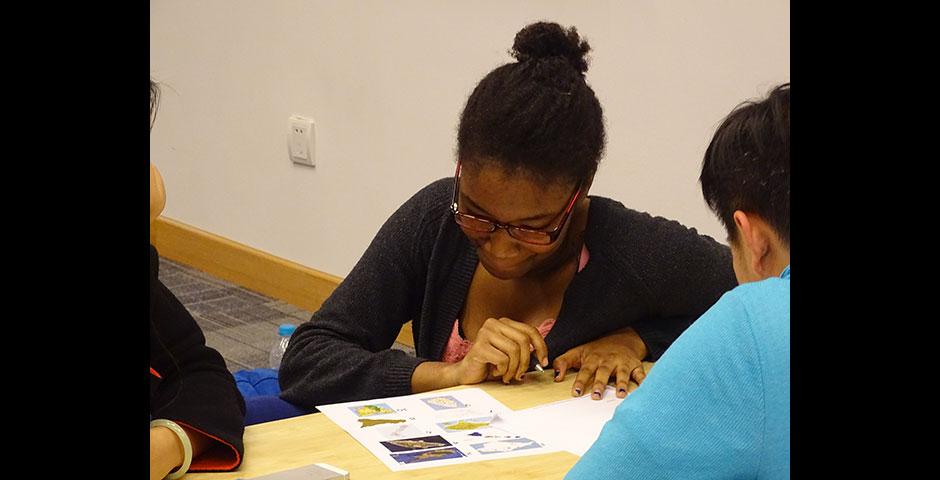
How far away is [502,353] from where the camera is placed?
1.87 meters

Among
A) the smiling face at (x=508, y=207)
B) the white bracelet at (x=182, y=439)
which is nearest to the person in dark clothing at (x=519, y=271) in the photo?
the smiling face at (x=508, y=207)

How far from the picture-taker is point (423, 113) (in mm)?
4238

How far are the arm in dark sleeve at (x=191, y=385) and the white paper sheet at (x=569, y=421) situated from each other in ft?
1.39

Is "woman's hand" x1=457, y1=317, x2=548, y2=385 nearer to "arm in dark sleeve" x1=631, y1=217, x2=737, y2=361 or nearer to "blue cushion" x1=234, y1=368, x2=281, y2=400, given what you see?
"arm in dark sleeve" x1=631, y1=217, x2=737, y2=361

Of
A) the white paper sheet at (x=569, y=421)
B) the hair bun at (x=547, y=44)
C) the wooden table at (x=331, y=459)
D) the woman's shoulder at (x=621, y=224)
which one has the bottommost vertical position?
the wooden table at (x=331, y=459)

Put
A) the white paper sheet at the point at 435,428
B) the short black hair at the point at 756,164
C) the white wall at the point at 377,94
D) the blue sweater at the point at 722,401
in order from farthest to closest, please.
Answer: the white wall at the point at 377,94 < the white paper sheet at the point at 435,428 < the short black hair at the point at 756,164 < the blue sweater at the point at 722,401

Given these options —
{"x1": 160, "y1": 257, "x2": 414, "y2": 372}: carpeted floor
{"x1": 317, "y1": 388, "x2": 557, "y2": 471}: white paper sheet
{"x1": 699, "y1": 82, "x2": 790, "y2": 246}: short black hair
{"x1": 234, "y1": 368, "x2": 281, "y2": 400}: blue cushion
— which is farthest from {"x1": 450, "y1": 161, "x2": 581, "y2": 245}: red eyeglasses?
{"x1": 160, "y1": 257, "x2": 414, "y2": 372}: carpeted floor

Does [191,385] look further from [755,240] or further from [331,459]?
[755,240]

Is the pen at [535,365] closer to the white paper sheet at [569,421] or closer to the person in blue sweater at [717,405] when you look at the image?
the white paper sheet at [569,421]

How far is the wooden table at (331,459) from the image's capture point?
4.86ft
